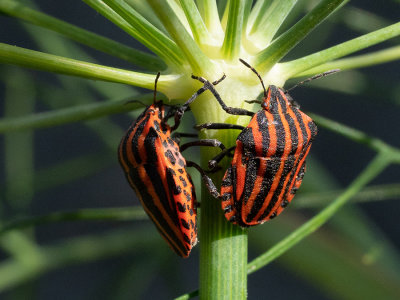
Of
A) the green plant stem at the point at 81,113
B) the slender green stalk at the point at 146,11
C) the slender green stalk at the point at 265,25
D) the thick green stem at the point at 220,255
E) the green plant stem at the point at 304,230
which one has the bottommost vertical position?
the thick green stem at the point at 220,255

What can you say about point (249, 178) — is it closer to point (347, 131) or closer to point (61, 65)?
point (61, 65)

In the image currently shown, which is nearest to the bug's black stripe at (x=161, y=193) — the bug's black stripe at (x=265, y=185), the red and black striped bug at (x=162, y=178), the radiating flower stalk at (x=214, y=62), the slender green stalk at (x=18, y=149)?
the red and black striped bug at (x=162, y=178)

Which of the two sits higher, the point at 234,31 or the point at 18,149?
the point at 18,149

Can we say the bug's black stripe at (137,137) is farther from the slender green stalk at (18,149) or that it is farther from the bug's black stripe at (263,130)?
the slender green stalk at (18,149)

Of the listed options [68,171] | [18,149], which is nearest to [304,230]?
[68,171]

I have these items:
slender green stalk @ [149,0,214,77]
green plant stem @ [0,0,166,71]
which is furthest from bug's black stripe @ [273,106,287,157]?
green plant stem @ [0,0,166,71]

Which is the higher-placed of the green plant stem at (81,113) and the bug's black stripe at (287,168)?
the green plant stem at (81,113)

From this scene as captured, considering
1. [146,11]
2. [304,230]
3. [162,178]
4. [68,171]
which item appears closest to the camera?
[162,178]

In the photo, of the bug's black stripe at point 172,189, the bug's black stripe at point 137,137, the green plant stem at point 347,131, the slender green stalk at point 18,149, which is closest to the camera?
the bug's black stripe at point 172,189
